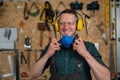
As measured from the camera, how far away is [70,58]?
1.77 metres

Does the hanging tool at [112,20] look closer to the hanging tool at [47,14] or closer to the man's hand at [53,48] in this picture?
the hanging tool at [47,14]

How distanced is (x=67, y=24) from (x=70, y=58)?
24 cm

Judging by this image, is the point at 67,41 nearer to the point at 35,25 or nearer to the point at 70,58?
the point at 70,58

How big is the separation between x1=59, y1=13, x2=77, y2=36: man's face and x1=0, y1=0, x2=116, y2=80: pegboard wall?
75.4 inches

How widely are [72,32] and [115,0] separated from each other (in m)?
2.18

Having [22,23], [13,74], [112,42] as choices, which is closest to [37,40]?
[22,23]

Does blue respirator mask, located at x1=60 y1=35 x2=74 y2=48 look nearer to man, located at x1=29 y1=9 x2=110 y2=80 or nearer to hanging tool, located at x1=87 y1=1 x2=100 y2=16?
man, located at x1=29 y1=9 x2=110 y2=80

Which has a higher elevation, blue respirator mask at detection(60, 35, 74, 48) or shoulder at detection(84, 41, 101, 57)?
blue respirator mask at detection(60, 35, 74, 48)

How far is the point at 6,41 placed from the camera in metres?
3.74

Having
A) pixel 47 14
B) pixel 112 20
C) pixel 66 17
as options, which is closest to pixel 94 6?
pixel 112 20

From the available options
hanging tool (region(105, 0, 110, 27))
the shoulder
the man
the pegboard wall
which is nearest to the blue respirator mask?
the man

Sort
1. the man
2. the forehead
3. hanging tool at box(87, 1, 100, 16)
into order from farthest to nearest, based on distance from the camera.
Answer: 1. hanging tool at box(87, 1, 100, 16)
2. the forehead
3. the man

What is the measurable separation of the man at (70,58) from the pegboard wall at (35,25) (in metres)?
1.91

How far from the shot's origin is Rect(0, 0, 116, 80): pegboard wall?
3703mm
